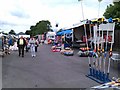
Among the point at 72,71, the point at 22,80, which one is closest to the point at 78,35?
the point at 72,71

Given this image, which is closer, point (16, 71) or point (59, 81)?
point (59, 81)

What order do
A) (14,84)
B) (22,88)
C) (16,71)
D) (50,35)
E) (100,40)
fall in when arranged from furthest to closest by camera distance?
(50,35)
(16,71)
(100,40)
(14,84)
(22,88)

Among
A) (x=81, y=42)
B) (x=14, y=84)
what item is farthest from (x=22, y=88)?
(x=81, y=42)

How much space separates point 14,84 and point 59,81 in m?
1.90

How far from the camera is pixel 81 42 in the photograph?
39.7 meters

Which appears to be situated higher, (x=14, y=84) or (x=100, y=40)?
(x=100, y=40)

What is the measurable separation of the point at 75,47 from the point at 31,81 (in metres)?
27.4

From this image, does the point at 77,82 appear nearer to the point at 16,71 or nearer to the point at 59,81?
the point at 59,81

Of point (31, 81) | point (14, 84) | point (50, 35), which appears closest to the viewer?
point (14, 84)

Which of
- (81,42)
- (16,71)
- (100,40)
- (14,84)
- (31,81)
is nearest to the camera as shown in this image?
(14,84)

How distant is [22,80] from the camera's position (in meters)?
13.1

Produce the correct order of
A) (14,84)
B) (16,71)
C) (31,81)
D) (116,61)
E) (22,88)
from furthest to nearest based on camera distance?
(116,61) → (16,71) → (31,81) → (14,84) → (22,88)

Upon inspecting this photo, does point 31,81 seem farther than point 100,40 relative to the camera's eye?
No

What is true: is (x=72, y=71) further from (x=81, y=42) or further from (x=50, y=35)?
(x=50, y=35)
